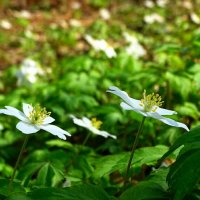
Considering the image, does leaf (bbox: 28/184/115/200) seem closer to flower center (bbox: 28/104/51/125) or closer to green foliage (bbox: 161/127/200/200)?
green foliage (bbox: 161/127/200/200)

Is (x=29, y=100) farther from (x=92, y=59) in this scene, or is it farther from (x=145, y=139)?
(x=145, y=139)

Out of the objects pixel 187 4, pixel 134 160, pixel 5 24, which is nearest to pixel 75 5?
pixel 5 24

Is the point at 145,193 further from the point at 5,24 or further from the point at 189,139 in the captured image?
the point at 5,24

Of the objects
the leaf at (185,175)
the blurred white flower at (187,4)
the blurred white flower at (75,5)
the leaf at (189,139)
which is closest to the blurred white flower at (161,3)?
the blurred white flower at (187,4)

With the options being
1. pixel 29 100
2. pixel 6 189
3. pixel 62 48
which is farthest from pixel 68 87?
pixel 62 48

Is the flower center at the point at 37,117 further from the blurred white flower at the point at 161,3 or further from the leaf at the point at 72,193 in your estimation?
the blurred white flower at the point at 161,3

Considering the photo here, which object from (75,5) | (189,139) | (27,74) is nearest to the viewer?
(189,139)

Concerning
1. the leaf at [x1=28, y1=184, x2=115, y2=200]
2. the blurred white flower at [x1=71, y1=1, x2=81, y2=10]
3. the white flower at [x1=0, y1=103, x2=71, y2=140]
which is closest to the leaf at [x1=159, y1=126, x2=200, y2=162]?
the leaf at [x1=28, y1=184, x2=115, y2=200]
